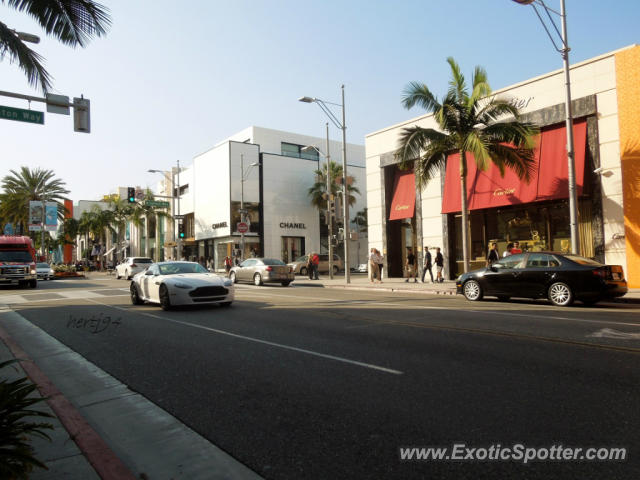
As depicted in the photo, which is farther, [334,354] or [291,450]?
[334,354]

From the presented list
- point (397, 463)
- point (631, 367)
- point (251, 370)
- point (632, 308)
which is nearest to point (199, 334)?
point (251, 370)

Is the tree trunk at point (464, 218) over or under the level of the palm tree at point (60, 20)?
under

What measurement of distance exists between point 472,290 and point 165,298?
9363 mm

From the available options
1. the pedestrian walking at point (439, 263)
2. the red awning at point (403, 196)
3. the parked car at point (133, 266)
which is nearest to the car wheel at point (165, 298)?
the pedestrian walking at point (439, 263)

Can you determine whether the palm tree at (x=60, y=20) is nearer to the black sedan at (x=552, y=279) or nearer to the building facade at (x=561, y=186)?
the black sedan at (x=552, y=279)

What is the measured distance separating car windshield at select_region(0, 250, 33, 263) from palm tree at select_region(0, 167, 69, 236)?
25337 millimetres

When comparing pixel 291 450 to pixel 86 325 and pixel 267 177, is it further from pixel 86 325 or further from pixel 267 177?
pixel 267 177

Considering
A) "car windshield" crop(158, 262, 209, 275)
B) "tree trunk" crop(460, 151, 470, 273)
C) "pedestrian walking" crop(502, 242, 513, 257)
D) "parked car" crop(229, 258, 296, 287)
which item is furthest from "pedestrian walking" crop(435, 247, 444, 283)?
"car windshield" crop(158, 262, 209, 275)

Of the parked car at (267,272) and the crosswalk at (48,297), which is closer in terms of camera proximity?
the crosswalk at (48,297)

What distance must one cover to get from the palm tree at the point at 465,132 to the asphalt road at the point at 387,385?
9.40 metres

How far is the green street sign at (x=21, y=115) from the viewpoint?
14391 mm

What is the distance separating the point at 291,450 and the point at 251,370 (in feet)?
8.17

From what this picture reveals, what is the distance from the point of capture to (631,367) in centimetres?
562

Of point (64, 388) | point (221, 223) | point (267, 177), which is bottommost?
point (64, 388)
